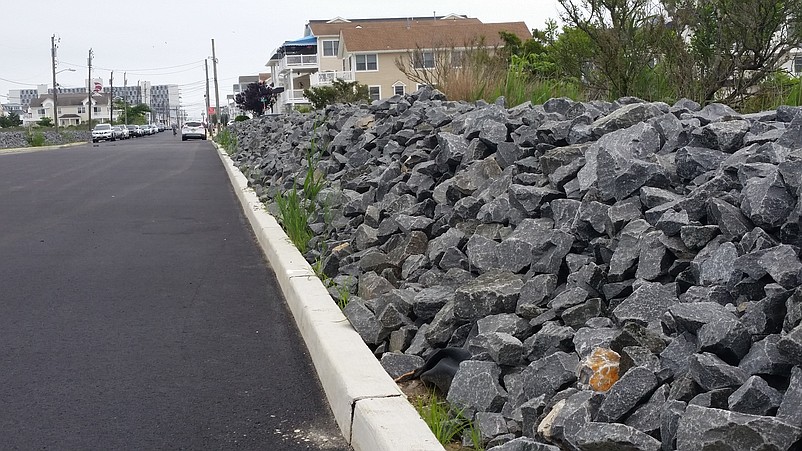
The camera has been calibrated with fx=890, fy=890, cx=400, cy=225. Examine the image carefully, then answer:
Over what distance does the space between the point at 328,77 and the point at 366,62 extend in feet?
19.2

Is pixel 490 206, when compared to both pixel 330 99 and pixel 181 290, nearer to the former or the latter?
pixel 181 290

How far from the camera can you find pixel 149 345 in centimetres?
546

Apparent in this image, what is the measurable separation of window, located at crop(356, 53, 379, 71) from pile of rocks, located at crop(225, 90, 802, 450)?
193 ft

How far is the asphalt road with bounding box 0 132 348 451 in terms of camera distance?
13.5 feet

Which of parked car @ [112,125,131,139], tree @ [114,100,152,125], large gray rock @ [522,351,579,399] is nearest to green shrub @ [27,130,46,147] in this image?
parked car @ [112,125,131,139]

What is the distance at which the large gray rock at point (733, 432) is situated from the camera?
2.86 meters

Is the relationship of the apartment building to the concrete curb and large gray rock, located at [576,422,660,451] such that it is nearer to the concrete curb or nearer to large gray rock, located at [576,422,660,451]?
the concrete curb

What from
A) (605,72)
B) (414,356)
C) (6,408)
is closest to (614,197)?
(414,356)

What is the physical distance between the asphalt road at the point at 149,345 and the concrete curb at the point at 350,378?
4.5 inches

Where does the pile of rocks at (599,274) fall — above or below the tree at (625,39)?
below

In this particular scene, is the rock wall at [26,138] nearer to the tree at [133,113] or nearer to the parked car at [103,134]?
the parked car at [103,134]

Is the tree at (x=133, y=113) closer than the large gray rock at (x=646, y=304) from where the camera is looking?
No

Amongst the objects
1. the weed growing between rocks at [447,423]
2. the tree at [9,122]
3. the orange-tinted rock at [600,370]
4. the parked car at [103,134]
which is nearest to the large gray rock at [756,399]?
the orange-tinted rock at [600,370]

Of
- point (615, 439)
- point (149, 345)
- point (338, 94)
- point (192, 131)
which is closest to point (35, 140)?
point (192, 131)
